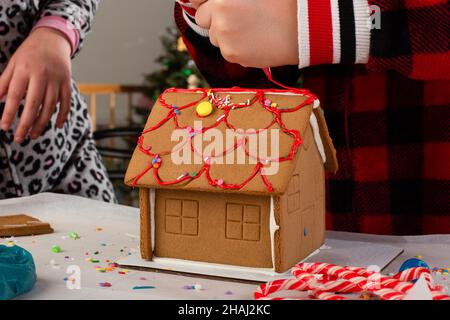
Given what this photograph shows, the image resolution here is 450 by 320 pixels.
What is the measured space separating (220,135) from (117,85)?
3988 mm

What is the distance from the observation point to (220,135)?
828mm

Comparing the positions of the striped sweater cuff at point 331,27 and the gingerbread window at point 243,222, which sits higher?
the striped sweater cuff at point 331,27

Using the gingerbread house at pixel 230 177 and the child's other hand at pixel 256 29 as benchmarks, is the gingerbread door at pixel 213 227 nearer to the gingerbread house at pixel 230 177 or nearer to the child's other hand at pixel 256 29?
the gingerbread house at pixel 230 177

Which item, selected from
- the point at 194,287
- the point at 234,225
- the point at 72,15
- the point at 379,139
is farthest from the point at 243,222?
the point at 72,15

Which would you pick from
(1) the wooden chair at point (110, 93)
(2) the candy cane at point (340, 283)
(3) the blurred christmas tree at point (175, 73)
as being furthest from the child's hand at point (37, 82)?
(1) the wooden chair at point (110, 93)

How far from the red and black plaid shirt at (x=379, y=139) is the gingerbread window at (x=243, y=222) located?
45 cm

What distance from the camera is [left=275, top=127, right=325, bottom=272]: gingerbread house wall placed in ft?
2.62

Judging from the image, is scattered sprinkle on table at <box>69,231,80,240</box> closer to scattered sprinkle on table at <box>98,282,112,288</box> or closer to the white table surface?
the white table surface

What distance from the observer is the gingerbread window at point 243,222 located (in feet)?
2.68

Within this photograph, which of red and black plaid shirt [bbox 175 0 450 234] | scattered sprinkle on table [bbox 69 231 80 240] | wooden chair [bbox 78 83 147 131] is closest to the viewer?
scattered sprinkle on table [bbox 69 231 80 240]

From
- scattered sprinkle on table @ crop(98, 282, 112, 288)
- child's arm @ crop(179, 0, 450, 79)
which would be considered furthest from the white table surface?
child's arm @ crop(179, 0, 450, 79)

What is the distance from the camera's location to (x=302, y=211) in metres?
0.87

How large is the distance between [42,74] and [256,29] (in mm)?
632

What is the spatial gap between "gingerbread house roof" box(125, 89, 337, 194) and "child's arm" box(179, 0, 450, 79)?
0.06m
